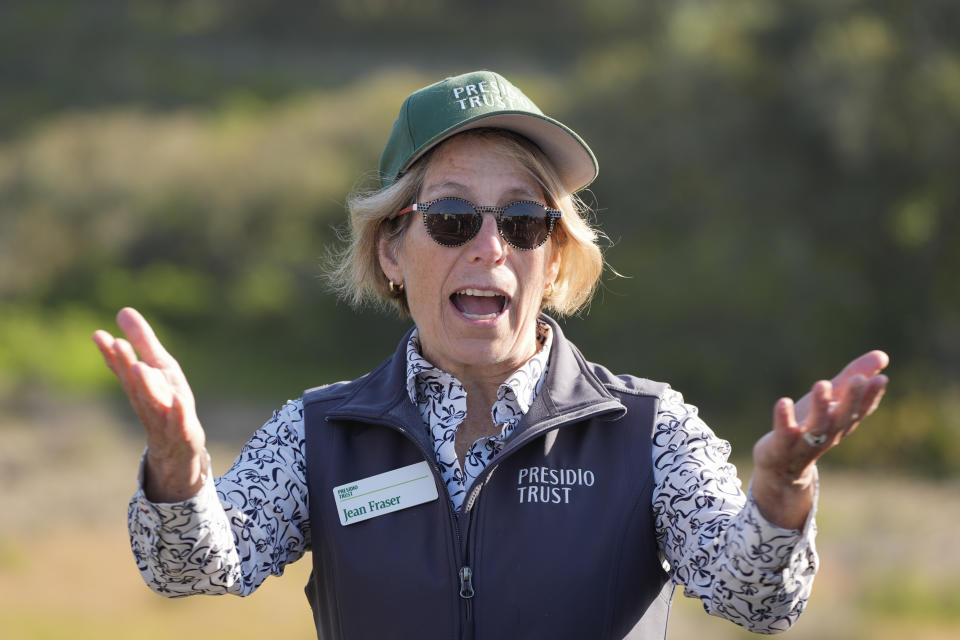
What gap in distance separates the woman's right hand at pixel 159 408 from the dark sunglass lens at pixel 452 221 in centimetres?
75

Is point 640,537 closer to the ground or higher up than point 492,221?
closer to the ground

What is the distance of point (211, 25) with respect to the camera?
35.8 metres

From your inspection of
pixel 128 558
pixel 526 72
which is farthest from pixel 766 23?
pixel 128 558

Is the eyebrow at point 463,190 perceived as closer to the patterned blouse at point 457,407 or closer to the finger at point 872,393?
the patterned blouse at point 457,407

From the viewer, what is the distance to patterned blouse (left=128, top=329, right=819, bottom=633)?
192 cm

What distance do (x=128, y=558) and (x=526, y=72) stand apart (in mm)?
25589

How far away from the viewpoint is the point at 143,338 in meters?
1.92

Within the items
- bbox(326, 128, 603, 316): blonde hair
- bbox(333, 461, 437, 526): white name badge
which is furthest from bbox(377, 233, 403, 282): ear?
bbox(333, 461, 437, 526): white name badge

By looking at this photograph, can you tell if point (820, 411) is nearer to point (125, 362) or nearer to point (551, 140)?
point (551, 140)

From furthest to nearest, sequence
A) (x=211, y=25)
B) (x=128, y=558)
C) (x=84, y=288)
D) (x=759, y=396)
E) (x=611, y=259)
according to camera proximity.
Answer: (x=211, y=25)
(x=84, y=288)
(x=611, y=259)
(x=759, y=396)
(x=128, y=558)

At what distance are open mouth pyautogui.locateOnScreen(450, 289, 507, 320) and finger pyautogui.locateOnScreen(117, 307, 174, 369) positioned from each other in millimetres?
773

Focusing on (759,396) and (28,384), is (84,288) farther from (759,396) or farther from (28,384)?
(759,396)

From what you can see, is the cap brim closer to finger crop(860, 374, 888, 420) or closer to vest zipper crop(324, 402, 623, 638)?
vest zipper crop(324, 402, 623, 638)

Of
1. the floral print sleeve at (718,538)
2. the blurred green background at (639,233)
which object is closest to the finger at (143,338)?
the floral print sleeve at (718,538)
